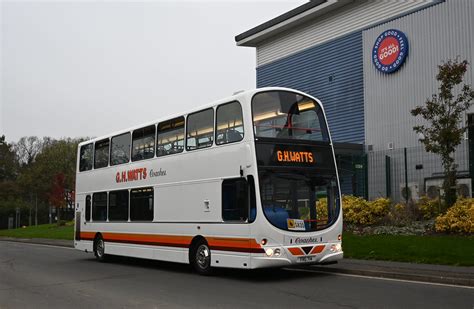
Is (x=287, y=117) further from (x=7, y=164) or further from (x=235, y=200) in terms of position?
(x=7, y=164)

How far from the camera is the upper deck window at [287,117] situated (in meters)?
12.6

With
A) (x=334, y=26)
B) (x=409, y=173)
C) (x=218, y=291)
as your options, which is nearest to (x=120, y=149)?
(x=218, y=291)

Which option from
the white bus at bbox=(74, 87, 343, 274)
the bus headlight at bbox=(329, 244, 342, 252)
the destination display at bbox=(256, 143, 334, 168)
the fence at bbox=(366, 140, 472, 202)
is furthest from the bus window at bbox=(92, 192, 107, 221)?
the fence at bbox=(366, 140, 472, 202)

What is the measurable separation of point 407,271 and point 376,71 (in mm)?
19394

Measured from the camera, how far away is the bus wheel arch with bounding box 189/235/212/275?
13384 mm

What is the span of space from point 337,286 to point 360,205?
31.4 ft

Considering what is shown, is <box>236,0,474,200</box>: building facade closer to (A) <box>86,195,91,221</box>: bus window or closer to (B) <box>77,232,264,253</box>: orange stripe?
(B) <box>77,232,264,253</box>: orange stripe

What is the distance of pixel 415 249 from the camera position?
47.6ft

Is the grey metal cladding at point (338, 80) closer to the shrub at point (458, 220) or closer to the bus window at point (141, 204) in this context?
the shrub at point (458, 220)

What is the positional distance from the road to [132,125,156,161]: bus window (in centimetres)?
347

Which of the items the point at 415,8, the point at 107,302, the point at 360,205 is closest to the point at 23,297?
the point at 107,302

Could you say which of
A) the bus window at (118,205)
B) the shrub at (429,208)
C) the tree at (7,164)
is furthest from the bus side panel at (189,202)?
the tree at (7,164)

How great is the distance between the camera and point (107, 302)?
9.88 metres

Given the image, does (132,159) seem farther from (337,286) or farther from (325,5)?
(325,5)
